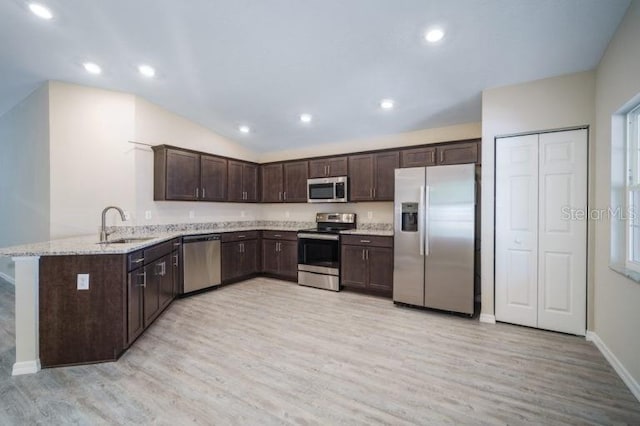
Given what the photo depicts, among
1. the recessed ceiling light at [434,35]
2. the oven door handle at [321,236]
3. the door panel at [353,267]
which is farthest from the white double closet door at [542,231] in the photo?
the oven door handle at [321,236]

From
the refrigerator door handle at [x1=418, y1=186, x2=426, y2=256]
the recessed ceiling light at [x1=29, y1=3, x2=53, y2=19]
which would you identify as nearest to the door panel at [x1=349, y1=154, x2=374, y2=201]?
the refrigerator door handle at [x1=418, y1=186, x2=426, y2=256]

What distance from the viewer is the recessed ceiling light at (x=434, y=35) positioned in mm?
2375

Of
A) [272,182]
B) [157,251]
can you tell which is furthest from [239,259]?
[157,251]

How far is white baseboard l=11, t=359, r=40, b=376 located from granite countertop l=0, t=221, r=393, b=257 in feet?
2.81

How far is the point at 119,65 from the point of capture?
3236mm

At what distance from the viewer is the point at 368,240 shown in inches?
168

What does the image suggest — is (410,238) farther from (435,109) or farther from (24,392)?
(24,392)

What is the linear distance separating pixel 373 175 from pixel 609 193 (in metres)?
2.64

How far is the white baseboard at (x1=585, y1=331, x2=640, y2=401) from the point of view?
200 centimetres

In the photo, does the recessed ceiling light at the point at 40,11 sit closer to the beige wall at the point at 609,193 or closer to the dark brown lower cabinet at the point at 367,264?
the dark brown lower cabinet at the point at 367,264

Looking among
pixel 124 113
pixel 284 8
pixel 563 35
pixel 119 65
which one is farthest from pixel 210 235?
pixel 563 35

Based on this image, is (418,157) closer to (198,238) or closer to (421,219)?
(421,219)

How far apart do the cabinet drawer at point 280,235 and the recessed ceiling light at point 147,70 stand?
294 cm

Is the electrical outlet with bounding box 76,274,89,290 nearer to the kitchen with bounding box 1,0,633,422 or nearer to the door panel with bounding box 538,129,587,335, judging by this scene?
the kitchen with bounding box 1,0,633,422
